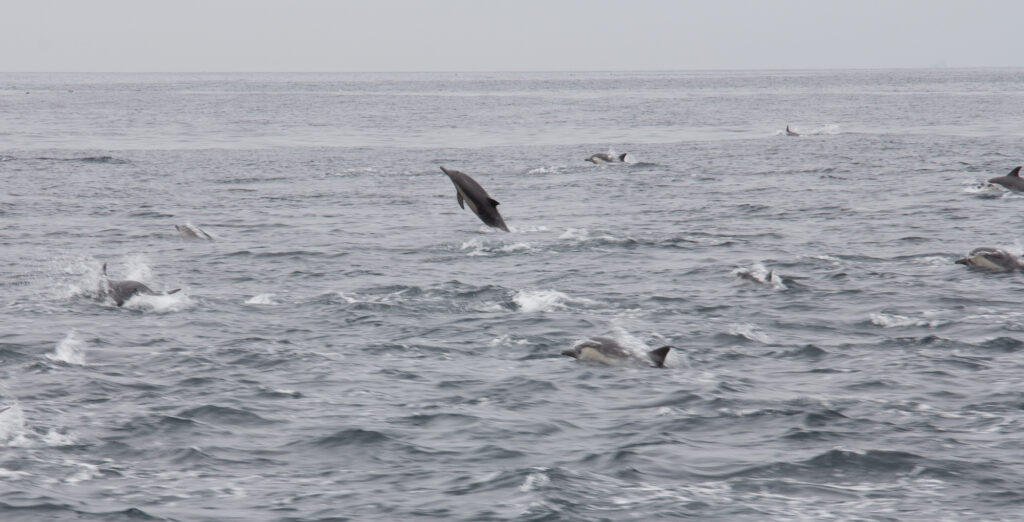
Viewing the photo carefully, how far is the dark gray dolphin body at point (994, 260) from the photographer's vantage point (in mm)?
19312

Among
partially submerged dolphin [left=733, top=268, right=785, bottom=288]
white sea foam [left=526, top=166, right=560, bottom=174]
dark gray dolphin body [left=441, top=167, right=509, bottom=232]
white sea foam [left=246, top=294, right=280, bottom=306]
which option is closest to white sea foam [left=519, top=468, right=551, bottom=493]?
dark gray dolphin body [left=441, top=167, right=509, bottom=232]

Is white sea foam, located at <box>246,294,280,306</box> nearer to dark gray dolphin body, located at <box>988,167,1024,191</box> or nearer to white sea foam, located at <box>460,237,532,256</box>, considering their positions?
white sea foam, located at <box>460,237,532,256</box>

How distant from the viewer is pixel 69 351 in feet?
46.5

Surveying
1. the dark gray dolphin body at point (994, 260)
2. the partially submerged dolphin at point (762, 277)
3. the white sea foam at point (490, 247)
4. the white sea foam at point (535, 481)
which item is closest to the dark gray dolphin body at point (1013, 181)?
the dark gray dolphin body at point (994, 260)

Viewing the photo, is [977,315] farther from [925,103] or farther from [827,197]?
[925,103]

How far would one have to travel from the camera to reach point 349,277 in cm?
1991

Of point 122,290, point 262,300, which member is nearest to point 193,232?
point 122,290

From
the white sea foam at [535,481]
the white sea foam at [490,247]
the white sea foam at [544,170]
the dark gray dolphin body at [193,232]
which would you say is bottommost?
the white sea foam at [535,481]

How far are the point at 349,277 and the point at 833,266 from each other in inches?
372

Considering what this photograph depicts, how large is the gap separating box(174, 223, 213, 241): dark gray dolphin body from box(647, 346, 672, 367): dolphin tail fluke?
1453 centimetres

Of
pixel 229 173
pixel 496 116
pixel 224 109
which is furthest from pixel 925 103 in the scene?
pixel 229 173

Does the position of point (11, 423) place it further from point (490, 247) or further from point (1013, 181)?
point (1013, 181)

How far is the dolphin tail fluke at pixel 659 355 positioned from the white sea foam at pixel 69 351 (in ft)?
24.7

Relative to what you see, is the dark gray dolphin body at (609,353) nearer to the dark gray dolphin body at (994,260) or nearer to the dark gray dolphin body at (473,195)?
the dark gray dolphin body at (473,195)
